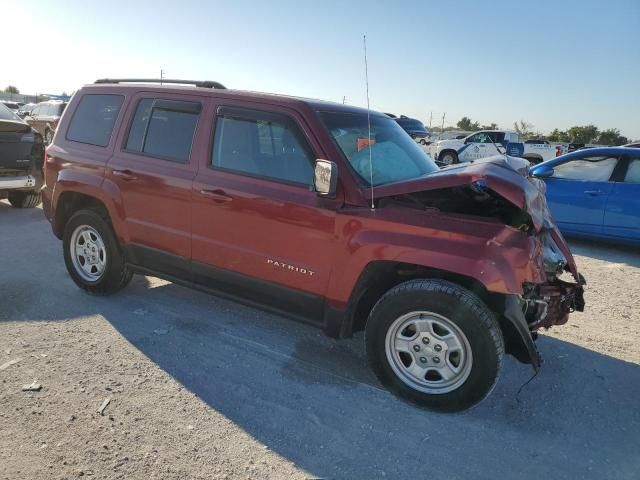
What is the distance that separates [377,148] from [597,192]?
17.8 feet

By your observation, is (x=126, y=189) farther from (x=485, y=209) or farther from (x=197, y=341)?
(x=485, y=209)

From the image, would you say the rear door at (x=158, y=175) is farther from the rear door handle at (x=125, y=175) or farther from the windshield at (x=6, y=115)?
the windshield at (x=6, y=115)

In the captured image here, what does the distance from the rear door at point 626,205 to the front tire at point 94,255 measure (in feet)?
22.4

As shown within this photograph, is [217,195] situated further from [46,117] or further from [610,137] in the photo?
[610,137]

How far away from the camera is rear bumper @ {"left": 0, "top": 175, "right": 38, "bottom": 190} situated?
747 centimetres

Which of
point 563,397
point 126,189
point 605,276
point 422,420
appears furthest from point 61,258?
point 605,276

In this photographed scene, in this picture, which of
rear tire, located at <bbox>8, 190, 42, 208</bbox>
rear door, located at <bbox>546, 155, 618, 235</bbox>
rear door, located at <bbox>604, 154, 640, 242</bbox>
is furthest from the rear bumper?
rear door, located at <bbox>604, 154, 640, 242</bbox>

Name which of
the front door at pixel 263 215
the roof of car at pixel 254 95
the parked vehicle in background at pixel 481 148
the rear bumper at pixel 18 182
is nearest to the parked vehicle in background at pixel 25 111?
the rear bumper at pixel 18 182

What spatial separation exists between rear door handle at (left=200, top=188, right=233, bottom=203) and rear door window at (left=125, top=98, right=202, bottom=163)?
370 millimetres

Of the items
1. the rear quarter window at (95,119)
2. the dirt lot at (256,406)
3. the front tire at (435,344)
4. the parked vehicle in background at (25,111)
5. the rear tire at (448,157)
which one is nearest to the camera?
the dirt lot at (256,406)

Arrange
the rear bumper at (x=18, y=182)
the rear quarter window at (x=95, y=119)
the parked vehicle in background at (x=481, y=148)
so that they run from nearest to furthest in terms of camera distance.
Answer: the rear quarter window at (x=95, y=119) → the rear bumper at (x=18, y=182) → the parked vehicle in background at (x=481, y=148)

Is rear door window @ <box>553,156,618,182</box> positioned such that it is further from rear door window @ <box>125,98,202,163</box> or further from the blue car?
A: rear door window @ <box>125,98,202,163</box>

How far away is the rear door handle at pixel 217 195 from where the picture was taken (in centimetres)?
358

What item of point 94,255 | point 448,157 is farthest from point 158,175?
point 448,157
